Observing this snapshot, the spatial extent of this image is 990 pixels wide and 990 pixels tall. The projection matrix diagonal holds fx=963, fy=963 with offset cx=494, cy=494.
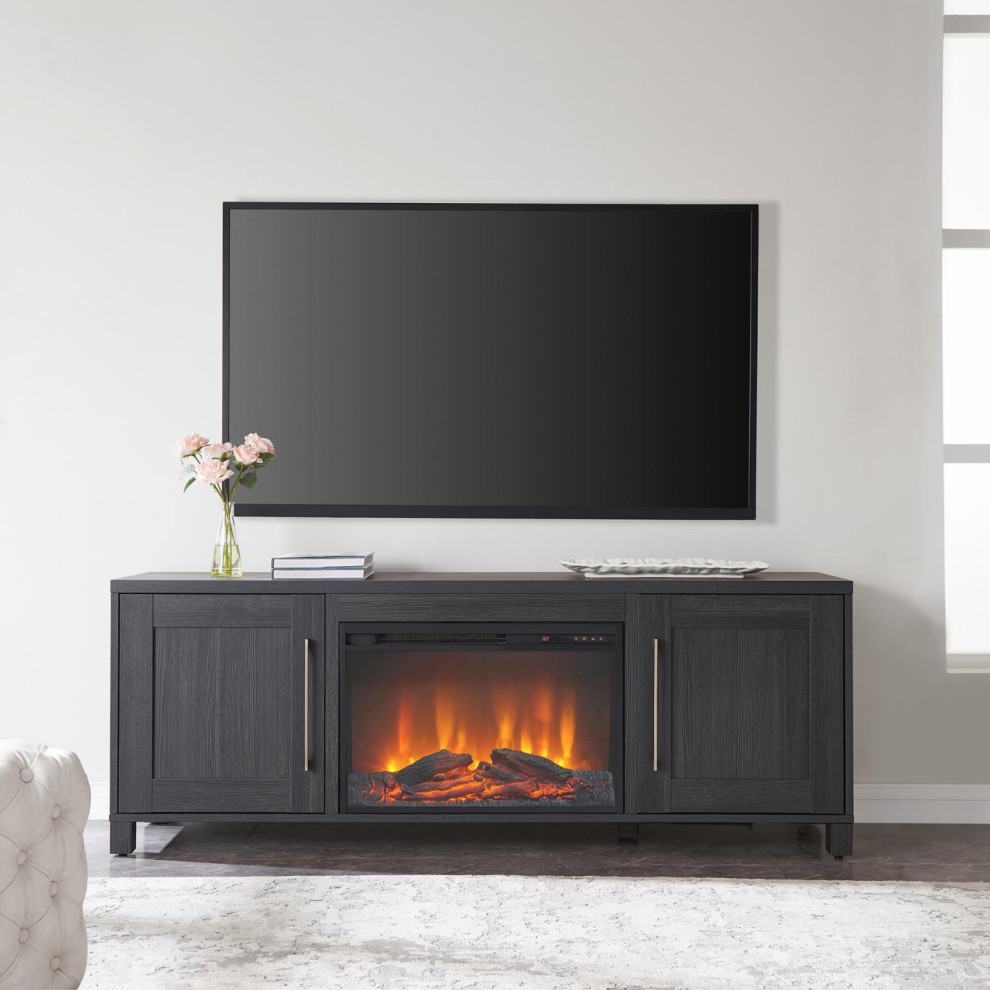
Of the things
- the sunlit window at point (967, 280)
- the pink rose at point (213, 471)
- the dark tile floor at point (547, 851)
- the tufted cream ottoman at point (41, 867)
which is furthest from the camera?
the sunlit window at point (967, 280)

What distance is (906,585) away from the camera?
3168 millimetres

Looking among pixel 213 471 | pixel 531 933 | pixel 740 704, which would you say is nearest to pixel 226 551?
pixel 213 471

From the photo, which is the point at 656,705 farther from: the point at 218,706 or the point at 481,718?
the point at 218,706

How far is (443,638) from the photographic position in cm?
276

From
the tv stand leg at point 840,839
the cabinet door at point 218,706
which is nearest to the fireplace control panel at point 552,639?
the cabinet door at point 218,706

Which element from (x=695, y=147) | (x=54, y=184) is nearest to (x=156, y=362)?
(x=54, y=184)

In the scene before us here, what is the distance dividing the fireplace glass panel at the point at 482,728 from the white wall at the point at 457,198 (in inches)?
18.2

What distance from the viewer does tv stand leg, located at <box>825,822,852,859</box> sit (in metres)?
2.74

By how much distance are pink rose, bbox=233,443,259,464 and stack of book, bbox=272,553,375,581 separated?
0.33 meters

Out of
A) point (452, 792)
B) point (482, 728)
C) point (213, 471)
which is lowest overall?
point (452, 792)

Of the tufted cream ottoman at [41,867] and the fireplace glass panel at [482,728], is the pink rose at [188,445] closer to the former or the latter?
the fireplace glass panel at [482,728]

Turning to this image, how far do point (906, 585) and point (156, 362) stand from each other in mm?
2576

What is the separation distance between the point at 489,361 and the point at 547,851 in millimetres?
1529

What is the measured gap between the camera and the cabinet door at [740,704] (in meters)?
2.73
